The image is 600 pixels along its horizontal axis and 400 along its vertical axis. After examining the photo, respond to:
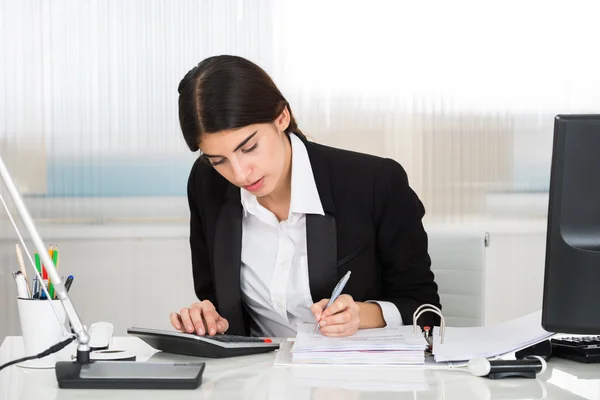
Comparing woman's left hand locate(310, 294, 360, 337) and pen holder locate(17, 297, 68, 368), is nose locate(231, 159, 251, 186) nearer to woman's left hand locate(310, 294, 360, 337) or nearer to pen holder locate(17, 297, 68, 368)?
woman's left hand locate(310, 294, 360, 337)

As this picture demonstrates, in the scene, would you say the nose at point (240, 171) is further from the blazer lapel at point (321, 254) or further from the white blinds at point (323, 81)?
the white blinds at point (323, 81)

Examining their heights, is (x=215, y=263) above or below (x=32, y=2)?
below

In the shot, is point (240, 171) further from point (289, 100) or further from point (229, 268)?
point (289, 100)

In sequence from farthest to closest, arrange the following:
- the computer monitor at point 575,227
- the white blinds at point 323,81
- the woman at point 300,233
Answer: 1. the white blinds at point 323,81
2. the woman at point 300,233
3. the computer monitor at point 575,227

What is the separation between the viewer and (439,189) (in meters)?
3.47

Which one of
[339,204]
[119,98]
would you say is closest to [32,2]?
[119,98]

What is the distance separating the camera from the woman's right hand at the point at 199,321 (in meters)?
1.64

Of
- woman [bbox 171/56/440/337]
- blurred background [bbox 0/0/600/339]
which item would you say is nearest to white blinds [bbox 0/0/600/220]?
blurred background [bbox 0/0/600/339]

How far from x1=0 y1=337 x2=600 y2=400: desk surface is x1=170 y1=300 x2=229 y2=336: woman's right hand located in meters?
0.20

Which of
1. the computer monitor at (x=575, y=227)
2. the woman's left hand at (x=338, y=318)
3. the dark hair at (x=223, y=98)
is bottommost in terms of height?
the woman's left hand at (x=338, y=318)

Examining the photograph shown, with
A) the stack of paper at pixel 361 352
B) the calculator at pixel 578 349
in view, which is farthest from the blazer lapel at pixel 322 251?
the calculator at pixel 578 349

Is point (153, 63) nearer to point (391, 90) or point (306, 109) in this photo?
point (306, 109)

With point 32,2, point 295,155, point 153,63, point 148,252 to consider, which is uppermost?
point 32,2

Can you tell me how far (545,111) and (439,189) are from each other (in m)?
0.58
